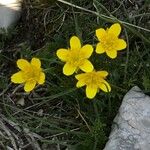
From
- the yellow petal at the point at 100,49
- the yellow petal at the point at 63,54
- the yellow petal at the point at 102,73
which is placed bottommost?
the yellow petal at the point at 102,73

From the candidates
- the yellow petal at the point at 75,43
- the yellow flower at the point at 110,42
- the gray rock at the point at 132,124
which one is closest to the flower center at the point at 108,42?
the yellow flower at the point at 110,42

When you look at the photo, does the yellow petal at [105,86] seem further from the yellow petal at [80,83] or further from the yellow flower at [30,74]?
the yellow flower at [30,74]

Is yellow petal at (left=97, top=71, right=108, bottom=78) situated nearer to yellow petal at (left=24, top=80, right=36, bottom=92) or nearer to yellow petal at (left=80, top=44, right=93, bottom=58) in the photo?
yellow petal at (left=80, top=44, right=93, bottom=58)

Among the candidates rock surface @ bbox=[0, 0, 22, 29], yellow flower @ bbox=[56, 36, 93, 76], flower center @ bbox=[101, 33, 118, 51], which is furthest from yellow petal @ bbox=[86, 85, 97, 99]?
rock surface @ bbox=[0, 0, 22, 29]

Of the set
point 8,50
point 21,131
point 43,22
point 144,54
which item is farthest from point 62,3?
point 21,131

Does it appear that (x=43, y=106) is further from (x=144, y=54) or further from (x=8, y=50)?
(x=144, y=54)

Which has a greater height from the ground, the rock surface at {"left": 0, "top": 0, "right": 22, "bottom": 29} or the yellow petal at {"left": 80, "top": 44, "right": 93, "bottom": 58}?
the yellow petal at {"left": 80, "top": 44, "right": 93, "bottom": 58}
